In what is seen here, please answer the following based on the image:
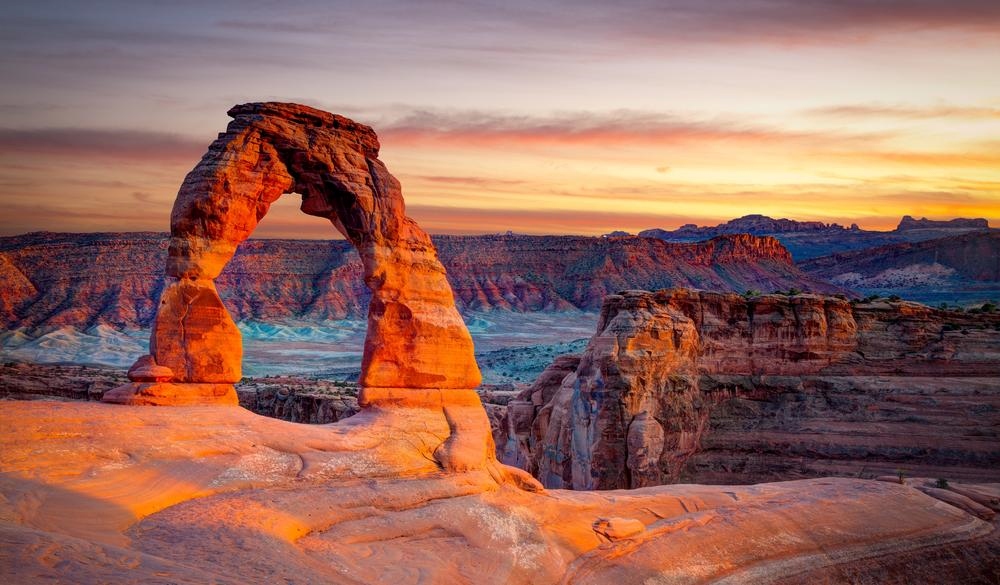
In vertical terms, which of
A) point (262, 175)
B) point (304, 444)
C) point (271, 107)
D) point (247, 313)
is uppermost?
point (271, 107)

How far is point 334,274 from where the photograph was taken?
5320 inches

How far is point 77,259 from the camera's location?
11588 cm

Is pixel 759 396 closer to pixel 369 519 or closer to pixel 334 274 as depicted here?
pixel 369 519

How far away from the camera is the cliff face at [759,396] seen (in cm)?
3116

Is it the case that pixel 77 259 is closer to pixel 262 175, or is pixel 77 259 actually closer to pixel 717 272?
pixel 717 272

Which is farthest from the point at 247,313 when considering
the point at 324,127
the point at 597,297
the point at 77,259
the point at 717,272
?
the point at 324,127

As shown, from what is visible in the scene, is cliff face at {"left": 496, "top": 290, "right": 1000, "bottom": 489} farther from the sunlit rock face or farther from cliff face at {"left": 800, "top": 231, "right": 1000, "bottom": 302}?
cliff face at {"left": 800, "top": 231, "right": 1000, "bottom": 302}

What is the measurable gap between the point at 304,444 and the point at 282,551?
4785 millimetres

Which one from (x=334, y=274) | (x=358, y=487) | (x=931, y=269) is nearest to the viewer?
(x=358, y=487)

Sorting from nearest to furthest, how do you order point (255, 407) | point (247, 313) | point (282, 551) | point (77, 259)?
point (282, 551), point (255, 407), point (77, 259), point (247, 313)

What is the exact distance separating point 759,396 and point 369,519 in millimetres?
22104

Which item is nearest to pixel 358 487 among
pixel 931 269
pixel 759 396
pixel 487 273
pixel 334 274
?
pixel 759 396

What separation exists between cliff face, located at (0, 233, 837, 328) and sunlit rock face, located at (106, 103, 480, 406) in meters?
94.9

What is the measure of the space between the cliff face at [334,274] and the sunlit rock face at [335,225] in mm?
94866
